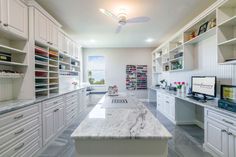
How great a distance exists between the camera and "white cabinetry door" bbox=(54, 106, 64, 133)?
306cm

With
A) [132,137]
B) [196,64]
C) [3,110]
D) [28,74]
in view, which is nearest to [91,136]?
[132,137]

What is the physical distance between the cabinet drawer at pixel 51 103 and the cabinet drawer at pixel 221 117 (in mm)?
2811

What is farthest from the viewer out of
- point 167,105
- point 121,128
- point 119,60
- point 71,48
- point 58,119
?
point 119,60

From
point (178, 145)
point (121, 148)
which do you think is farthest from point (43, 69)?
point (178, 145)

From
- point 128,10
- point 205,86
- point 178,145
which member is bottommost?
point 178,145

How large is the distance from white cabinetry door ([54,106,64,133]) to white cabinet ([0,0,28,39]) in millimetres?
Answer: 1600

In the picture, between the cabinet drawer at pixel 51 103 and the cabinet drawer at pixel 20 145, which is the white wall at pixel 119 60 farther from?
the cabinet drawer at pixel 20 145

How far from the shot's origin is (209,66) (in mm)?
3393

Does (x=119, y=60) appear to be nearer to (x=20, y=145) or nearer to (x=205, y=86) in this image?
(x=205, y=86)

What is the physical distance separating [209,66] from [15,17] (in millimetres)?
3871

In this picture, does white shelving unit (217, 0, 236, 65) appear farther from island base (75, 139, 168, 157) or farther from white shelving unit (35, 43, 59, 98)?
white shelving unit (35, 43, 59, 98)

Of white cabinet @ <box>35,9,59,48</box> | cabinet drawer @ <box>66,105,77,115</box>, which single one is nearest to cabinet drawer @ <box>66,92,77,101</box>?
cabinet drawer @ <box>66,105,77,115</box>

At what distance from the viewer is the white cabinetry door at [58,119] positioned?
3062mm

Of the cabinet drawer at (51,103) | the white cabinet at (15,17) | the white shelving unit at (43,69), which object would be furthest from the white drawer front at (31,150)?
the white cabinet at (15,17)
